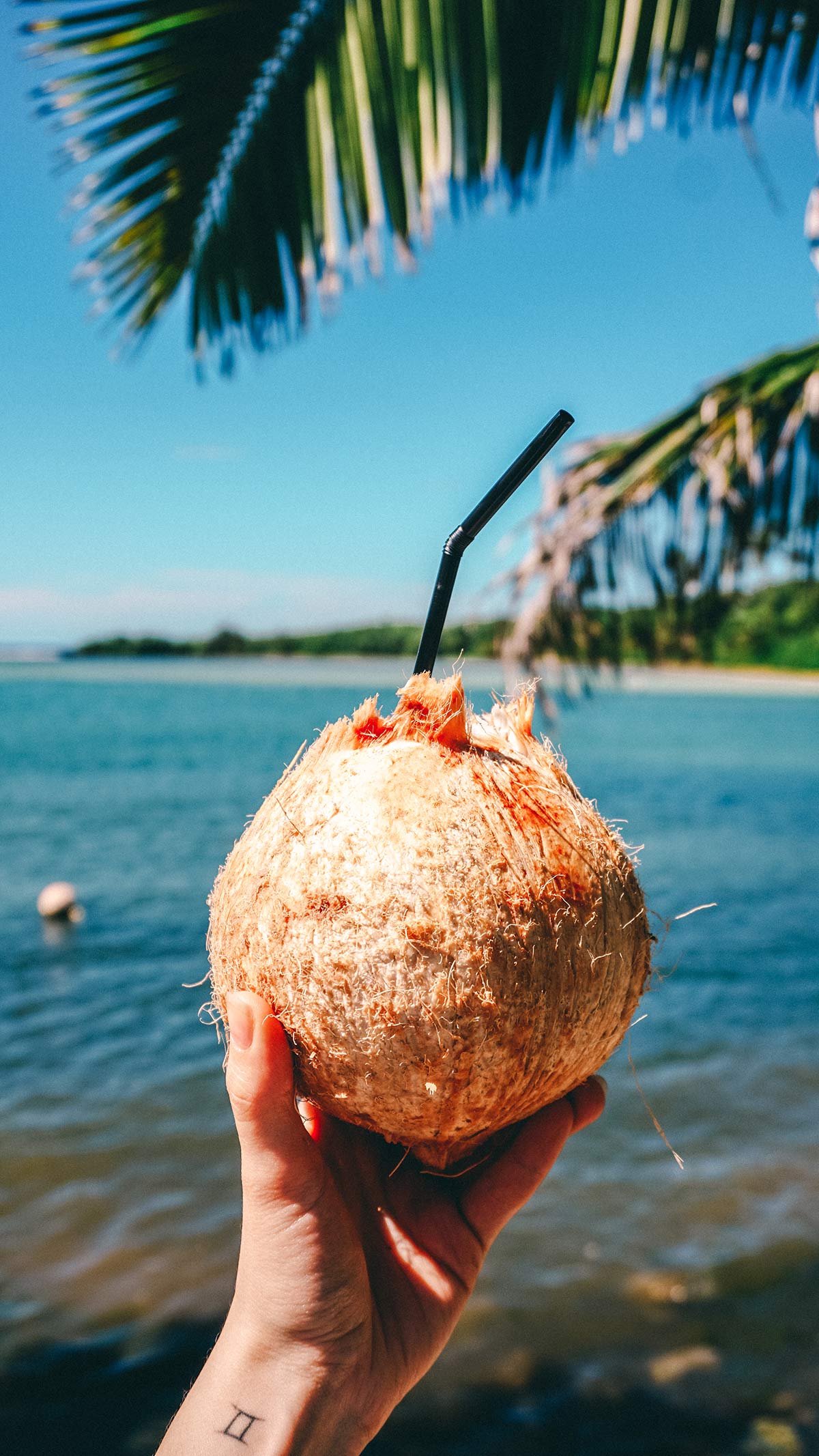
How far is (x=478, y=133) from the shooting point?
10.5 feet

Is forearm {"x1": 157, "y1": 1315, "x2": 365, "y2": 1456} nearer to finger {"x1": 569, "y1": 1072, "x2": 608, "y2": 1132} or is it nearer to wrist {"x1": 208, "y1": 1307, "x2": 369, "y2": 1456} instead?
wrist {"x1": 208, "y1": 1307, "x2": 369, "y2": 1456}

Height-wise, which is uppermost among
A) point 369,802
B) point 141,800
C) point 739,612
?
point 739,612

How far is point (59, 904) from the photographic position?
13.8 m

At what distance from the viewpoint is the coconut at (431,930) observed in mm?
1871

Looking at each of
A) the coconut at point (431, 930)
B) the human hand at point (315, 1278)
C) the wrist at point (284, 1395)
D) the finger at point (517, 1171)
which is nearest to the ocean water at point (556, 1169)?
the coconut at point (431, 930)

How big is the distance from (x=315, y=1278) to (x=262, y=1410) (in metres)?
0.26

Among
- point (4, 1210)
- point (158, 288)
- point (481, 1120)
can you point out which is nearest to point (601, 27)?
point (158, 288)

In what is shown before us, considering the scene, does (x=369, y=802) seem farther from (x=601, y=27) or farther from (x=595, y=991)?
(x=601, y=27)

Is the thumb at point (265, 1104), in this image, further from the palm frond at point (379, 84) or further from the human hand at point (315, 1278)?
the palm frond at point (379, 84)

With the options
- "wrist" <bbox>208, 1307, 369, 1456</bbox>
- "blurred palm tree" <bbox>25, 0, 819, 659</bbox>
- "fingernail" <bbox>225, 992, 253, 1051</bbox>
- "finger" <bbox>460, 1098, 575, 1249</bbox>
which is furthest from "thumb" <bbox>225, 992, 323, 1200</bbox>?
"blurred palm tree" <bbox>25, 0, 819, 659</bbox>

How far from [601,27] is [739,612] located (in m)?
5.61

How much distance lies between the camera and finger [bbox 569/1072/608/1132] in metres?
2.40

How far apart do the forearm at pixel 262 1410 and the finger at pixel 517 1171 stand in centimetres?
49

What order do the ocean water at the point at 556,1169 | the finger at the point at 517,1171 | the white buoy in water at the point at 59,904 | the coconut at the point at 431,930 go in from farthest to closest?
the white buoy in water at the point at 59,904 → the ocean water at the point at 556,1169 → the finger at the point at 517,1171 → the coconut at the point at 431,930
